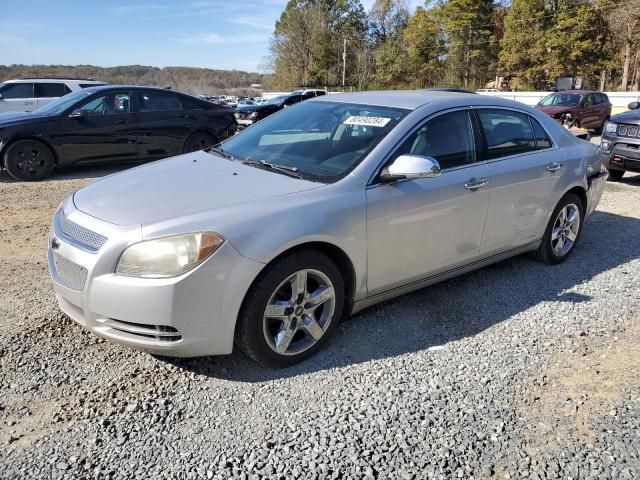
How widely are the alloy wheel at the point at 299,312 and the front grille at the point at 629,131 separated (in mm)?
7714

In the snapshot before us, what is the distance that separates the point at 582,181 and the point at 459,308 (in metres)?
2.03

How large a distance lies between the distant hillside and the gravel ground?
54.2 m

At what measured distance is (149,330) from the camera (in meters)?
2.68

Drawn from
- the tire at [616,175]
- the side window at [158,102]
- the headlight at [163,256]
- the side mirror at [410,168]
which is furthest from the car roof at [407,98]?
the tire at [616,175]

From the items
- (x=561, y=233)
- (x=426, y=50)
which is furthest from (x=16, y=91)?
(x=426, y=50)

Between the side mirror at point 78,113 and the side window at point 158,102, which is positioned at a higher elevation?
the side window at point 158,102

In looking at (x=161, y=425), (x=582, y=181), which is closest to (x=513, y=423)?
(x=161, y=425)

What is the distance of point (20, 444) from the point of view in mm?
2418

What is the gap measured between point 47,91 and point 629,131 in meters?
13.4

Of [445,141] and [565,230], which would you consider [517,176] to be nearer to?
[445,141]

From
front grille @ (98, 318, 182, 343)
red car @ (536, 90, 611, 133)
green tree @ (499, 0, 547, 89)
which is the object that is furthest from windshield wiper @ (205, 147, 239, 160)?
green tree @ (499, 0, 547, 89)

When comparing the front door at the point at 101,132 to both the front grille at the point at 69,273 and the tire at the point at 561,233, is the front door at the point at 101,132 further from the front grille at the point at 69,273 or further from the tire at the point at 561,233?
the tire at the point at 561,233

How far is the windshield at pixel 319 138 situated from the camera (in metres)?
3.40

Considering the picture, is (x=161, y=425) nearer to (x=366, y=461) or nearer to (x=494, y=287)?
(x=366, y=461)
